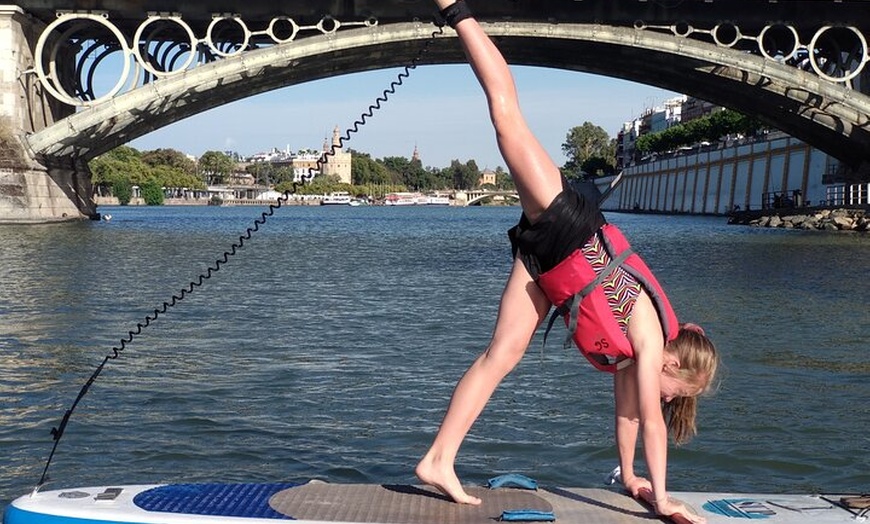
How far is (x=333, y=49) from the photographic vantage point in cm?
4125

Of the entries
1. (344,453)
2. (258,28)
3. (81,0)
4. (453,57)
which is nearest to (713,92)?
(453,57)

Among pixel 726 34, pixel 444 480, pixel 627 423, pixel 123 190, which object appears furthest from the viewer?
pixel 123 190

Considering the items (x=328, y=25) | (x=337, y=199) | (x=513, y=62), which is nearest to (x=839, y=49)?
(x=513, y=62)

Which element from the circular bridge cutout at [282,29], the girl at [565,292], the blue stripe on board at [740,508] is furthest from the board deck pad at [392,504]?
the circular bridge cutout at [282,29]

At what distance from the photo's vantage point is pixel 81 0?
42.4 m

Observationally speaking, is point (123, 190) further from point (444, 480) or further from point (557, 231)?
point (557, 231)

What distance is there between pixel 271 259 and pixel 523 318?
2476cm

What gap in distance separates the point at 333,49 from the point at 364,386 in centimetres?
3243

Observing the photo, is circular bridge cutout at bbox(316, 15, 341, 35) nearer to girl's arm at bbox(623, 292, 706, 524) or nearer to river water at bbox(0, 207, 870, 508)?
river water at bbox(0, 207, 870, 508)

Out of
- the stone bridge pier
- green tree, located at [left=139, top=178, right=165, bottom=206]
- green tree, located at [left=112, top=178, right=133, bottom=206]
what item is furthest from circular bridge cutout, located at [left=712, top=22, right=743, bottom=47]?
green tree, located at [left=139, top=178, right=165, bottom=206]

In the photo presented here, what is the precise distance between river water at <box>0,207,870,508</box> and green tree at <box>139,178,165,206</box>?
13193cm

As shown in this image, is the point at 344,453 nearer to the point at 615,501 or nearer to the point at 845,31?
the point at 615,501

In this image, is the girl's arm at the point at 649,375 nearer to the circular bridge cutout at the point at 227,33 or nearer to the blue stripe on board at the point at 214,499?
the blue stripe on board at the point at 214,499

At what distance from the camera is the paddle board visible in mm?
4285
